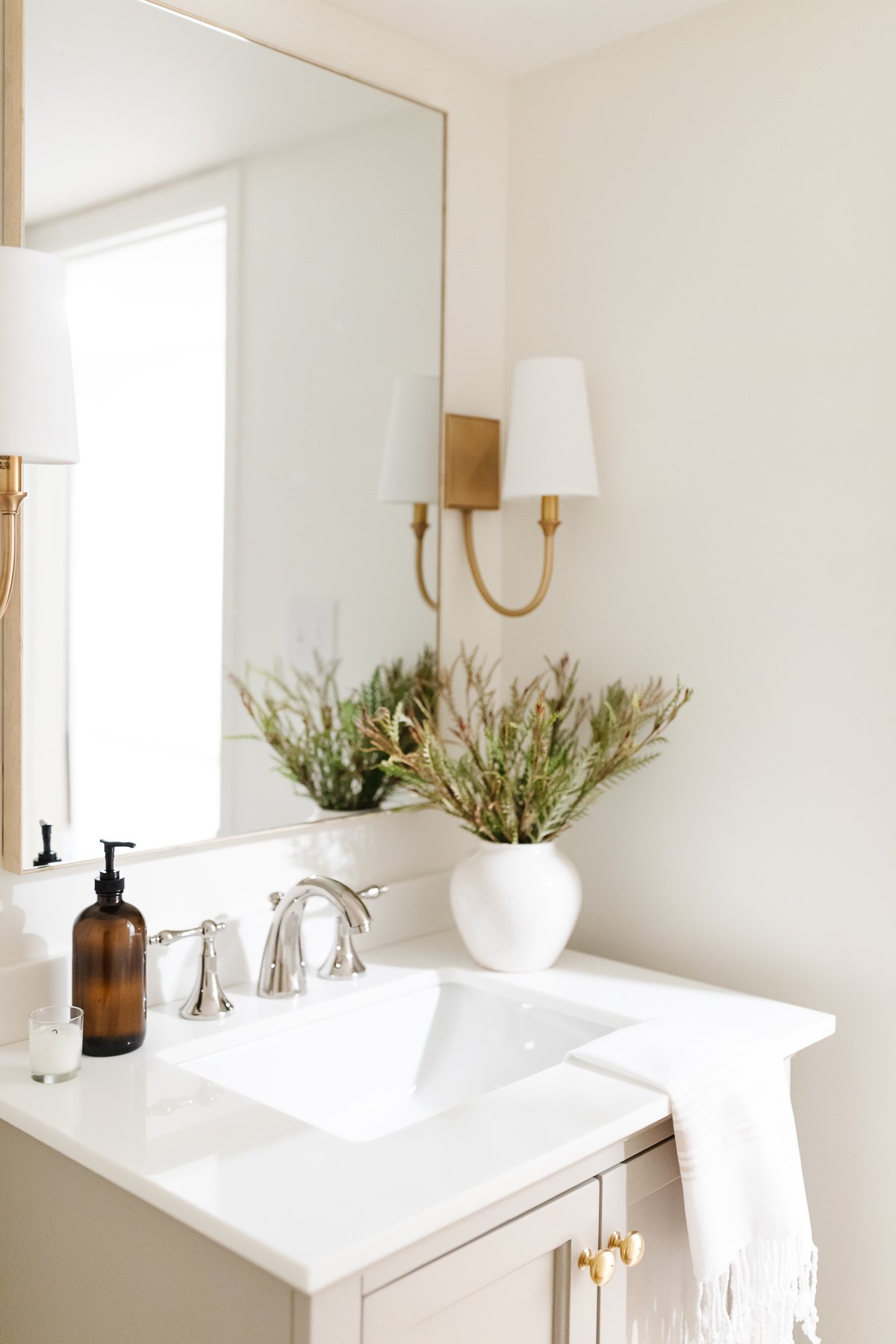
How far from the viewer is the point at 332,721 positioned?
1.73 meters

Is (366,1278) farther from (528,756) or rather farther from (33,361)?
(33,361)

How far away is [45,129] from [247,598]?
2.00ft

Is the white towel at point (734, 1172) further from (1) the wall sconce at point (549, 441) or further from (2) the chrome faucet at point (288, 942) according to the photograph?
(1) the wall sconce at point (549, 441)

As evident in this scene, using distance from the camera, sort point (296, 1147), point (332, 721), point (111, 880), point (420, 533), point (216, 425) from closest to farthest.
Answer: point (296, 1147) < point (111, 880) < point (216, 425) < point (332, 721) < point (420, 533)

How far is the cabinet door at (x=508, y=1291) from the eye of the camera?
103cm

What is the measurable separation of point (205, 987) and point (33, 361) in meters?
0.77

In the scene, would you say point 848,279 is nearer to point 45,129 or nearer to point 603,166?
point 603,166

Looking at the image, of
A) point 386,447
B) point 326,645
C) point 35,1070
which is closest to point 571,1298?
point 35,1070

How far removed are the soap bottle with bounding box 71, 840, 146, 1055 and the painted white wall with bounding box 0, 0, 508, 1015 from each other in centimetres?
10

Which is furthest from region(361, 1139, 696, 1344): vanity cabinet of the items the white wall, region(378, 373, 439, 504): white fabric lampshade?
region(378, 373, 439, 504): white fabric lampshade

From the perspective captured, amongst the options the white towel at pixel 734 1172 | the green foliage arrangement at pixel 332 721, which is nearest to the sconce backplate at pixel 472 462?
the green foliage arrangement at pixel 332 721

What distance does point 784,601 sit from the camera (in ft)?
5.32

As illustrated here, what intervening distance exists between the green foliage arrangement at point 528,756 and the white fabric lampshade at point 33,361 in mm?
627

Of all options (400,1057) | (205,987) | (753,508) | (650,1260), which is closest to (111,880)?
(205,987)
